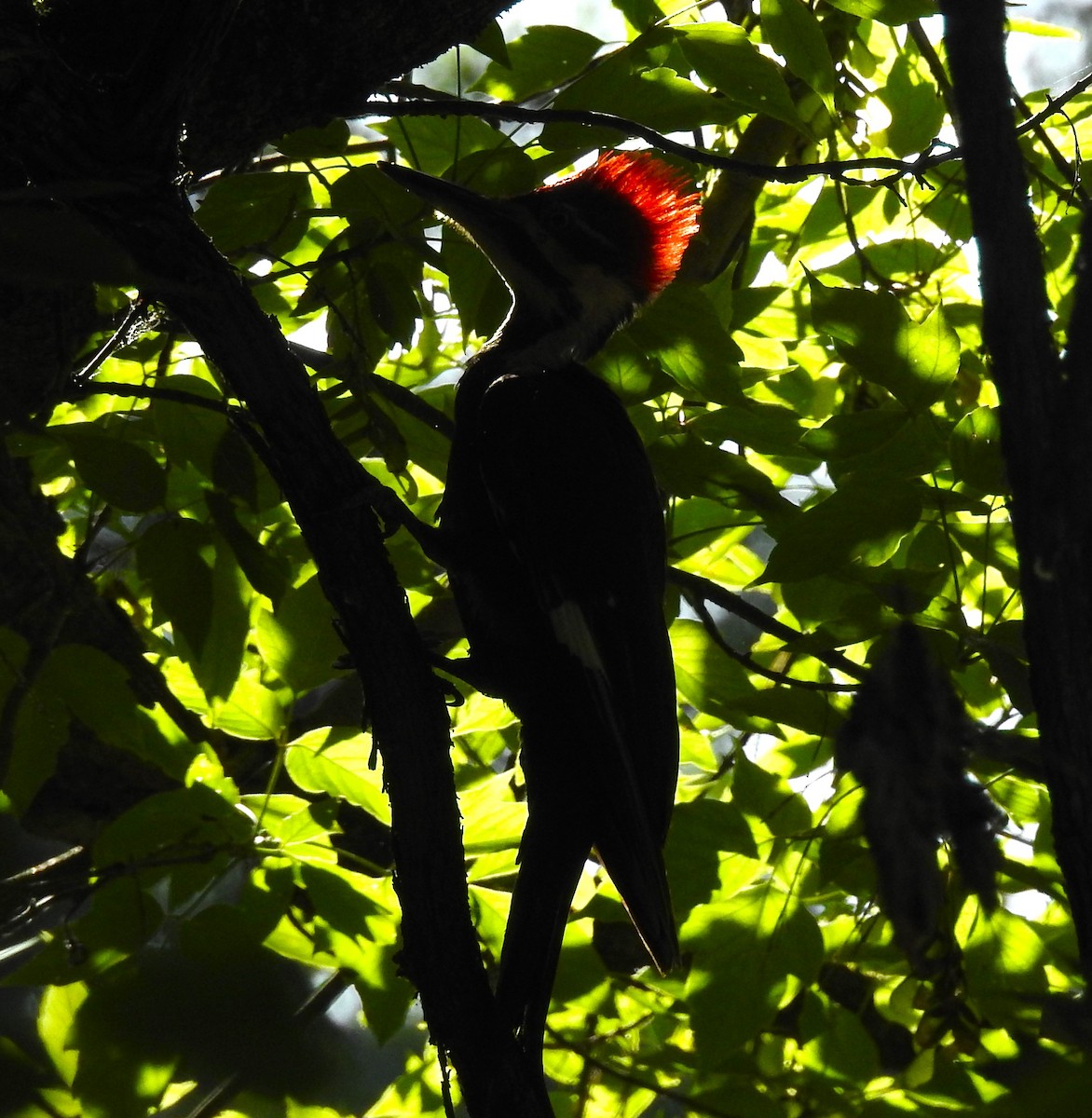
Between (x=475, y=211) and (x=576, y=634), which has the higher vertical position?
(x=475, y=211)

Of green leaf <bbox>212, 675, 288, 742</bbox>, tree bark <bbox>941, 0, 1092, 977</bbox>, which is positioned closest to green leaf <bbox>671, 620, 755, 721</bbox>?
green leaf <bbox>212, 675, 288, 742</bbox>

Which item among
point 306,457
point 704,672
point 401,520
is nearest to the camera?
point 306,457

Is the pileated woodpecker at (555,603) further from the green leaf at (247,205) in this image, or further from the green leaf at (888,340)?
the green leaf at (888,340)

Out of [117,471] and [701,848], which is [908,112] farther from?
[117,471]

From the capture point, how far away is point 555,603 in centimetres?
209

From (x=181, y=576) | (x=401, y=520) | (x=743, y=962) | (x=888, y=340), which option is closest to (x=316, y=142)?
(x=401, y=520)

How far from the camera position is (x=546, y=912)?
1.79 metres

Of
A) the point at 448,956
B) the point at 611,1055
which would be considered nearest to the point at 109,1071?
the point at 448,956

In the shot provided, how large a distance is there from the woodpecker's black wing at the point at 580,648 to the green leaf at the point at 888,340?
56 centimetres

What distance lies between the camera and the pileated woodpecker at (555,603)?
1805 mm

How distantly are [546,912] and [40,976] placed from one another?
2.43 ft

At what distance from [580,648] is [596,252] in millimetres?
1070

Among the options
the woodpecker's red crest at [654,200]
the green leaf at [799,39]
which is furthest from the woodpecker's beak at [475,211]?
the green leaf at [799,39]

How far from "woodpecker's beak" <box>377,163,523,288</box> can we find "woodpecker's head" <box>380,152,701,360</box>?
60 millimetres
